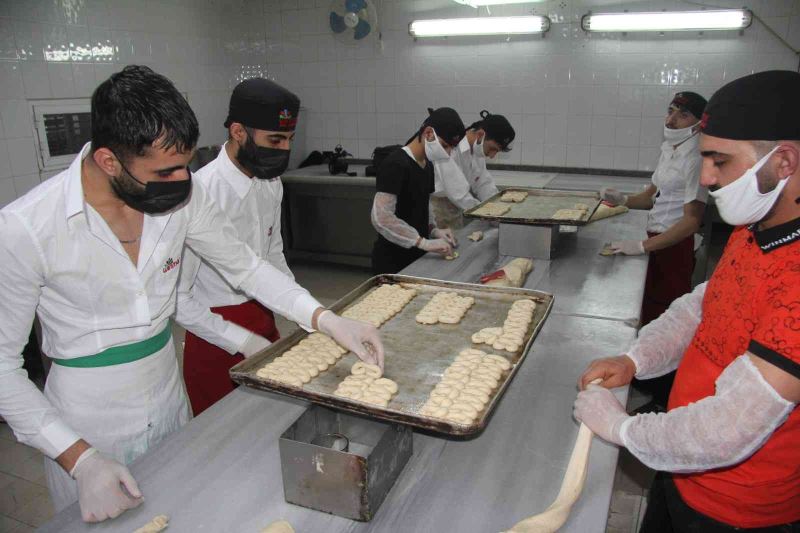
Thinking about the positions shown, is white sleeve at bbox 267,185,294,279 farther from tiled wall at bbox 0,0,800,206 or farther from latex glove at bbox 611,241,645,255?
tiled wall at bbox 0,0,800,206

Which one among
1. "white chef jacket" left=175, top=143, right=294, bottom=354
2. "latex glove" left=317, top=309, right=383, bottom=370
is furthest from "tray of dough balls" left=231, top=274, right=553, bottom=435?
"white chef jacket" left=175, top=143, right=294, bottom=354

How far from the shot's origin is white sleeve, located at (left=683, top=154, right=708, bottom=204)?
323 cm

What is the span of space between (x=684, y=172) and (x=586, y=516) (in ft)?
9.18

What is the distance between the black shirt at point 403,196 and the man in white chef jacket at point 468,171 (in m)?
0.54

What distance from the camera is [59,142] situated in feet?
14.7

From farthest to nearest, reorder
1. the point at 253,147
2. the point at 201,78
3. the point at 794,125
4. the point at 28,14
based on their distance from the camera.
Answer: the point at 201,78 → the point at 28,14 → the point at 253,147 → the point at 794,125

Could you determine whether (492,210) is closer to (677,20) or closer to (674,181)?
(674,181)

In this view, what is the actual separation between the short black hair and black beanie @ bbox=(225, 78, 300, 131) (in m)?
0.82

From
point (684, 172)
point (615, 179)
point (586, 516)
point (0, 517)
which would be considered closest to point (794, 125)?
point (586, 516)

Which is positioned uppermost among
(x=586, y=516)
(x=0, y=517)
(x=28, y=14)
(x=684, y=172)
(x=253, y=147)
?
(x=28, y=14)

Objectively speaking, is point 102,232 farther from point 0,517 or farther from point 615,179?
point 615,179

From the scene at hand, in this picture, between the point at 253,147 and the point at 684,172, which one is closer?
the point at 253,147

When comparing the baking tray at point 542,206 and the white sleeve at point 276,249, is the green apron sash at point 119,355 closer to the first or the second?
the white sleeve at point 276,249

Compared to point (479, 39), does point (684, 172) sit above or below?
below
